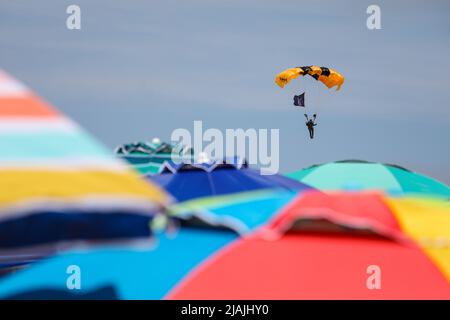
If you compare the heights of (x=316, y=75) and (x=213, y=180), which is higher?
(x=316, y=75)

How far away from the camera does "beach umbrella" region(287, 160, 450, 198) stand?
29.4 ft

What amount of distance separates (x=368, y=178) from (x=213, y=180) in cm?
302

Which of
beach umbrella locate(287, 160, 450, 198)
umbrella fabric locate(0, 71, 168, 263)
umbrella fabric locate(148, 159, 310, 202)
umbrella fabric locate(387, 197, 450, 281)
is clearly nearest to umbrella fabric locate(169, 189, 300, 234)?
umbrella fabric locate(387, 197, 450, 281)

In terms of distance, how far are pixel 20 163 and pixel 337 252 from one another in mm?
1950

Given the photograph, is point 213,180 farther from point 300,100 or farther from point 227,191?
point 300,100

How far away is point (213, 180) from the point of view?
741 cm

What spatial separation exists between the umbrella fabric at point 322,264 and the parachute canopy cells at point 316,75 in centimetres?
1606

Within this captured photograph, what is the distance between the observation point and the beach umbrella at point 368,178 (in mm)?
8969

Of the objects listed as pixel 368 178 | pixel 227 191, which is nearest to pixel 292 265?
pixel 227 191

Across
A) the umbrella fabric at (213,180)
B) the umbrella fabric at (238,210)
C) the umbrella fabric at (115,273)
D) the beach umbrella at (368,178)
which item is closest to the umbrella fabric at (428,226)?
the umbrella fabric at (238,210)

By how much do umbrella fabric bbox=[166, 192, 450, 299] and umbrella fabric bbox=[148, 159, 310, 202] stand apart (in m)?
2.50

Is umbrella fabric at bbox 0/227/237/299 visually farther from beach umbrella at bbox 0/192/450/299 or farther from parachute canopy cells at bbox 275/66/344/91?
parachute canopy cells at bbox 275/66/344/91
